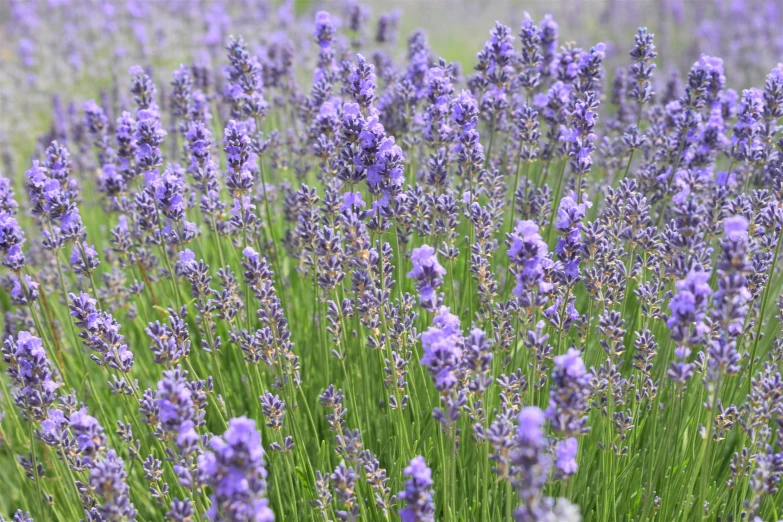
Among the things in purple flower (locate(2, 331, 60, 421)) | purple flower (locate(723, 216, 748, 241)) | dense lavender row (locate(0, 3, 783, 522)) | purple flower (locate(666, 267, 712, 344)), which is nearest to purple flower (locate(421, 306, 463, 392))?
dense lavender row (locate(0, 3, 783, 522))

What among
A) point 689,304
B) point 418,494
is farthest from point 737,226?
point 418,494

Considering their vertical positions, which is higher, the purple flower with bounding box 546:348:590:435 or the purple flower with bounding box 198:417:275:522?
the purple flower with bounding box 546:348:590:435

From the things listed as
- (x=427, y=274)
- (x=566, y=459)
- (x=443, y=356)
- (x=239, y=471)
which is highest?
(x=427, y=274)

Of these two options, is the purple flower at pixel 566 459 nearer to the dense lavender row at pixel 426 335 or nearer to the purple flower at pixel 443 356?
the dense lavender row at pixel 426 335

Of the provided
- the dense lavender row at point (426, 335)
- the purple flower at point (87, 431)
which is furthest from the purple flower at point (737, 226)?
the purple flower at point (87, 431)

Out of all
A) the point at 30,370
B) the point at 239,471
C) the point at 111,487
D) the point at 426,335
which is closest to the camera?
the point at 239,471

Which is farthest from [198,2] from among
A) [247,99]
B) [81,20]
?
[247,99]

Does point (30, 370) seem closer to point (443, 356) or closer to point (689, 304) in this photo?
point (443, 356)

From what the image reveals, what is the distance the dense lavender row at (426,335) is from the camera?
212cm

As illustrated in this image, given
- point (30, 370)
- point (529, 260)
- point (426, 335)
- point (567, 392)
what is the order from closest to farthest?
point (567, 392) → point (426, 335) → point (529, 260) → point (30, 370)

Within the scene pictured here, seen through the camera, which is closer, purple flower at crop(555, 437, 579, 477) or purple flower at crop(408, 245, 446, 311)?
purple flower at crop(555, 437, 579, 477)

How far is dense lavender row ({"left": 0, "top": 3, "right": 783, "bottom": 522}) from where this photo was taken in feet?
6.95

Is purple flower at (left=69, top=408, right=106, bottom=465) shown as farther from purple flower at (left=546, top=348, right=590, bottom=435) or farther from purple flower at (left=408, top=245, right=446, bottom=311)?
purple flower at (left=546, top=348, right=590, bottom=435)

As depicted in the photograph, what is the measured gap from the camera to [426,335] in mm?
2078
